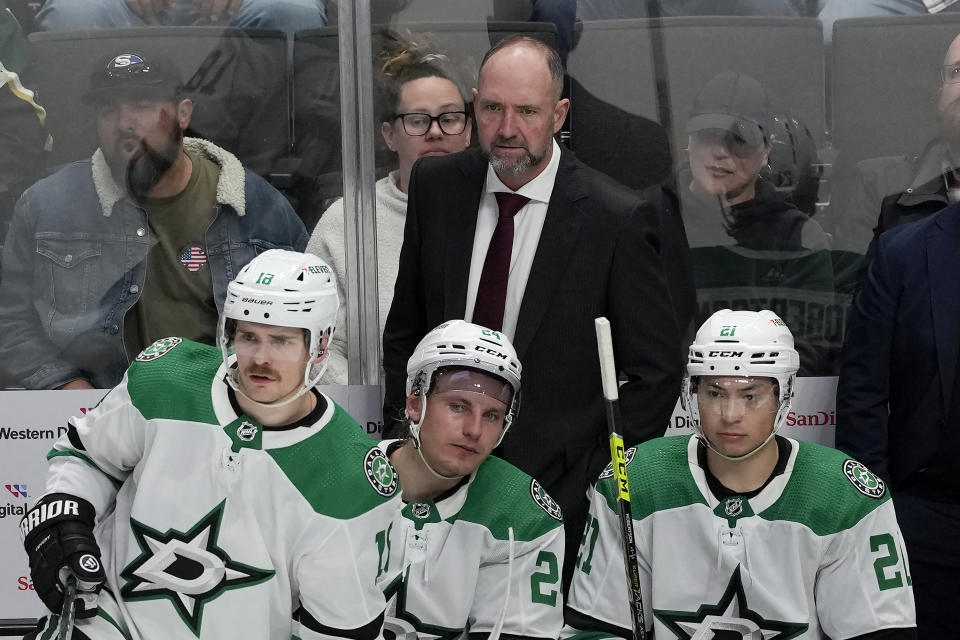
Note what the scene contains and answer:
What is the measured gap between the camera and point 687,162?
3.84 m

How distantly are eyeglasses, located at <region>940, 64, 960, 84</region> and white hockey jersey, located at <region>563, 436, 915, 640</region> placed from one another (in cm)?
135

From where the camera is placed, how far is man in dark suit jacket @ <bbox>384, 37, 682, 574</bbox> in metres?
3.23

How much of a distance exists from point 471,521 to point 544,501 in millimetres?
157

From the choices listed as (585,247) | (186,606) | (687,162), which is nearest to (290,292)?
(186,606)

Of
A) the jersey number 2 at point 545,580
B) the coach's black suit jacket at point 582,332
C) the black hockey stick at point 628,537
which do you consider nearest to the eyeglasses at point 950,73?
the coach's black suit jacket at point 582,332

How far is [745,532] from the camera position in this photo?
2.99 metres

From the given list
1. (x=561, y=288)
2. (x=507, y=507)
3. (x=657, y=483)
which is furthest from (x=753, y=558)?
(x=561, y=288)

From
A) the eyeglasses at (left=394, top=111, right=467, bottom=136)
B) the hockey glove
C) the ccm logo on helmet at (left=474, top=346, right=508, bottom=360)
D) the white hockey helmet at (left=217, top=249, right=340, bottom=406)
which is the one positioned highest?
the eyeglasses at (left=394, top=111, right=467, bottom=136)

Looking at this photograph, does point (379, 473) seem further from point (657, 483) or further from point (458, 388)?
point (657, 483)

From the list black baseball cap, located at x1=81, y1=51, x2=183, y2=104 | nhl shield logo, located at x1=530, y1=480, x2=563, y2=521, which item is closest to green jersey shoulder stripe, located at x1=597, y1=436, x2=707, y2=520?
nhl shield logo, located at x1=530, y1=480, x2=563, y2=521

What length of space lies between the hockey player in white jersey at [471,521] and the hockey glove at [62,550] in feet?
2.03

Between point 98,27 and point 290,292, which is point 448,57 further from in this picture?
point 290,292

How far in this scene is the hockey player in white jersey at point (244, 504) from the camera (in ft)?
8.60

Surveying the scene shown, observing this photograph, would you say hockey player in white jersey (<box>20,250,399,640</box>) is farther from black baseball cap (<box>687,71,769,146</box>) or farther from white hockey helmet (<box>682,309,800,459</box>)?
black baseball cap (<box>687,71,769,146</box>)
